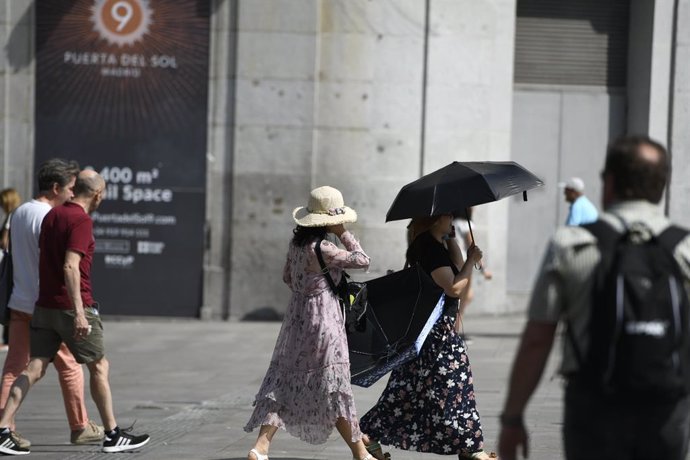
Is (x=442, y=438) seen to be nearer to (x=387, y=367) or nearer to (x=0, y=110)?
(x=387, y=367)

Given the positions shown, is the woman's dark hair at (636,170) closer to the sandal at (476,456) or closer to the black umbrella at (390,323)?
the black umbrella at (390,323)

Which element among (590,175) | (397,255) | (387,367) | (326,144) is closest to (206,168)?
(326,144)

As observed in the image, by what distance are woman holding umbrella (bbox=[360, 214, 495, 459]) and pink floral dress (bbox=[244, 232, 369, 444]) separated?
275 mm

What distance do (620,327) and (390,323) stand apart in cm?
341

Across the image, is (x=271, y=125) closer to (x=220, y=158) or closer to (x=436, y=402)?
(x=220, y=158)

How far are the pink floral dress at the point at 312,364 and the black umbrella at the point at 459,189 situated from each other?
41 centimetres

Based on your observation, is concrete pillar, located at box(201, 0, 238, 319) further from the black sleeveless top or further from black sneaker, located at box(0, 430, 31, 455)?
the black sleeveless top

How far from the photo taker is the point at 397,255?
51.2 ft

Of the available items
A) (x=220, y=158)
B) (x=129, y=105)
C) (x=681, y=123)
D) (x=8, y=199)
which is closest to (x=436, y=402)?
A: (x=8, y=199)

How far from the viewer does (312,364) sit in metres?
6.98

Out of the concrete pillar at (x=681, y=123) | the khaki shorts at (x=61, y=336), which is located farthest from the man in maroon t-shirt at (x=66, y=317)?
the concrete pillar at (x=681, y=123)

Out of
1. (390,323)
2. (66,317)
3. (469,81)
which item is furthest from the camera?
(469,81)

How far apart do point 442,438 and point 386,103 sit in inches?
351

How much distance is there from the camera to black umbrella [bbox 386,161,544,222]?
673 cm
